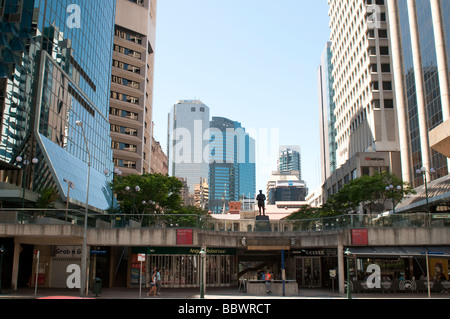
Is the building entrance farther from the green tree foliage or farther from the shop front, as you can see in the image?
the green tree foliage

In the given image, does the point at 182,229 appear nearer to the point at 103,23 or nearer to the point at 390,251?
the point at 390,251

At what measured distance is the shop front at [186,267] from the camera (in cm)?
3928

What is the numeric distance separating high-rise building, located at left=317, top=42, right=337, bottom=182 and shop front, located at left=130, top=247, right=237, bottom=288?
327 feet

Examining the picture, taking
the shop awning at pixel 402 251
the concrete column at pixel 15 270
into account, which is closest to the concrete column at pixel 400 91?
the shop awning at pixel 402 251

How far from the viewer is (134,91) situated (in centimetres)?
10375

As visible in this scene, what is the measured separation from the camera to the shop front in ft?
129

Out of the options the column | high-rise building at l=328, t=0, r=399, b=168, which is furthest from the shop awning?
high-rise building at l=328, t=0, r=399, b=168

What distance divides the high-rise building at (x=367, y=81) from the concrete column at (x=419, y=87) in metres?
20.2

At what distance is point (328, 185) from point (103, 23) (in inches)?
2637

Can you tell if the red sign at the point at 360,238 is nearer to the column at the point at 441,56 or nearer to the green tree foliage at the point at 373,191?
the green tree foliage at the point at 373,191

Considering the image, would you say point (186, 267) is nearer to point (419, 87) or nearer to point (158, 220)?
point (158, 220)

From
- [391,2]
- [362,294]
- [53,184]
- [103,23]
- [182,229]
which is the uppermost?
[391,2]

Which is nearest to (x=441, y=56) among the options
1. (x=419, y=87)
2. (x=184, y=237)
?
(x=419, y=87)
